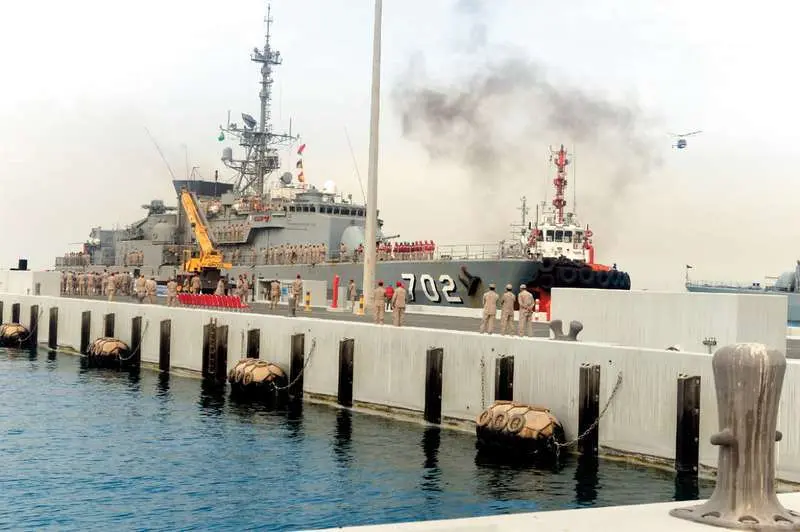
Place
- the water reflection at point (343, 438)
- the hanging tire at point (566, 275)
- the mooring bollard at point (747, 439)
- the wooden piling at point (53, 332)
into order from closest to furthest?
the mooring bollard at point (747, 439) → the water reflection at point (343, 438) → the wooden piling at point (53, 332) → the hanging tire at point (566, 275)

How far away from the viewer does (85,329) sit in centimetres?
3872

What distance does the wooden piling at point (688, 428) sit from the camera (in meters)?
15.9

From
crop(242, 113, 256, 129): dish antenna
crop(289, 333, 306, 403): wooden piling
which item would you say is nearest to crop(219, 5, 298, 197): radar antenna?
crop(242, 113, 256, 129): dish antenna

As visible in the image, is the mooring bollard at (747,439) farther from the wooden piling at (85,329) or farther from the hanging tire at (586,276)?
the hanging tire at (586,276)

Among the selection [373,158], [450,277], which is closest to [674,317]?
[373,158]

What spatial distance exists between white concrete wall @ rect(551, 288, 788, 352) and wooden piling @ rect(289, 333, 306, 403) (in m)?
8.25

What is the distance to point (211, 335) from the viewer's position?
3061 centimetres

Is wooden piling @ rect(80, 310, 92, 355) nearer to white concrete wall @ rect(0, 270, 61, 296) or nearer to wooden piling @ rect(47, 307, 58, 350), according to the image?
wooden piling @ rect(47, 307, 58, 350)

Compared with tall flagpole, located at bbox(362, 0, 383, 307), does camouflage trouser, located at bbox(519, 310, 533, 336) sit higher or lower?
lower

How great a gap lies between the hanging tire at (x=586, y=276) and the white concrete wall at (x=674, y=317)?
26.1m

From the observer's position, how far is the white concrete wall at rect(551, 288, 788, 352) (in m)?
18.6

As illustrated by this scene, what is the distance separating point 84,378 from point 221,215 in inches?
1503

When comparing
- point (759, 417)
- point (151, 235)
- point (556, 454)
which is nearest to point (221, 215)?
point (151, 235)

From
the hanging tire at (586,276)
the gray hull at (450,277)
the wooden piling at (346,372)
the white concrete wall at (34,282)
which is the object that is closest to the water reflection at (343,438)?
the wooden piling at (346,372)
